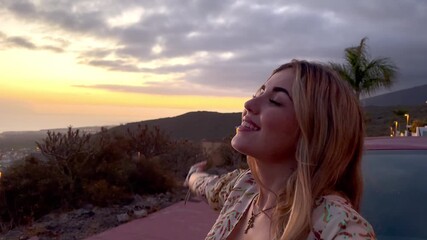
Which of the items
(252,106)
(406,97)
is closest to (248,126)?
(252,106)

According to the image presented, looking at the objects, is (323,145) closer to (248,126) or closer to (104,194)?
(248,126)

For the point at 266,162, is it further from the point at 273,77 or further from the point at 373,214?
the point at 373,214

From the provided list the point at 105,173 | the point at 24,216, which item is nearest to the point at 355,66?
the point at 105,173

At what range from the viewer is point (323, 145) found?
5.43ft

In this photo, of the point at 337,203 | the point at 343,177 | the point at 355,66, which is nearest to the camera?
the point at 337,203

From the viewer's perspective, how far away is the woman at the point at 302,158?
5.08ft

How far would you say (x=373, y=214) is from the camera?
3.09m

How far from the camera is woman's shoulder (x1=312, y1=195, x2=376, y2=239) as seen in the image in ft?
4.81

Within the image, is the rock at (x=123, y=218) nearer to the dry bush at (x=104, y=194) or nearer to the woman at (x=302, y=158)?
the dry bush at (x=104, y=194)

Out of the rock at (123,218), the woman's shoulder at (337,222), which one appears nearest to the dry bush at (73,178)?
the rock at (123,218)

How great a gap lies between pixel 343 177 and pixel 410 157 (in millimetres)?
1893

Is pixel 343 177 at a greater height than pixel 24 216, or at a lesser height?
greater

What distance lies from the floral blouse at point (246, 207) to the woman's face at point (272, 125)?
0.81ft

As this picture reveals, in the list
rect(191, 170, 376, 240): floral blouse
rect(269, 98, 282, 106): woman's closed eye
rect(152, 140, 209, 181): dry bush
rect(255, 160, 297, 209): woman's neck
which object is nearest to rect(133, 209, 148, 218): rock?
rect(191, 170, 376, 240): floral blouse
